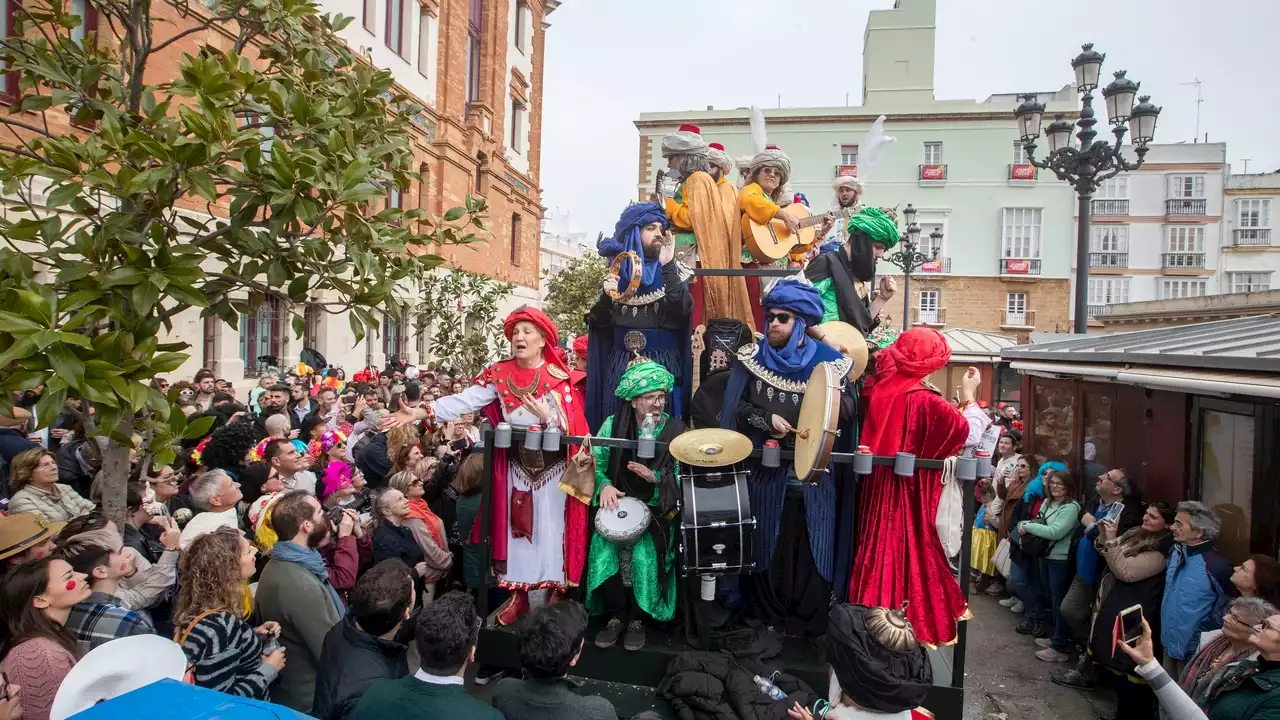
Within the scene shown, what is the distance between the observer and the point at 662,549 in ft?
14.5

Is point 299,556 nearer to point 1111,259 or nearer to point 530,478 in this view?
point 530,478

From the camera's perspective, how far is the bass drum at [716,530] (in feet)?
13.0

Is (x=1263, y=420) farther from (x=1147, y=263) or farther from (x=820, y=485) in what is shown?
(x=1147, y=263)

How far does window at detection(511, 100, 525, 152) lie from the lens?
27766mm

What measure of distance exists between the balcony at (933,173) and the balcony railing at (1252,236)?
14.3m

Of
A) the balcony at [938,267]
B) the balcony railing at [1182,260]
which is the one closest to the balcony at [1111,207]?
the balcony railing at [1182,260]

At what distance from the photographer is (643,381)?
4.39m

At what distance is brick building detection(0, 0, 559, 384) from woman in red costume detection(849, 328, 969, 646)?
850 centimetres

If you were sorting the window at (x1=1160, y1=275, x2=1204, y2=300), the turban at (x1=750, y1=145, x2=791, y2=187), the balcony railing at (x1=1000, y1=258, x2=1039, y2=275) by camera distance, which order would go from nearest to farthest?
the turban at (x1=750, y1=145, x2=791, y2=187)
the balcony railing at (x1=1000, y1=258, x2=1039, y2=275)
the window at (x1=1160, y1=275, x2=1204, y2=300)

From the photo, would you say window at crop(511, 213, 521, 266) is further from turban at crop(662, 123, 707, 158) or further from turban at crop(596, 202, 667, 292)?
turban at crop(596, 202, 667, 292)

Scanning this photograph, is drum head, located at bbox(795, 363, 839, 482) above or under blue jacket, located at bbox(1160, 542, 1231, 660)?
above

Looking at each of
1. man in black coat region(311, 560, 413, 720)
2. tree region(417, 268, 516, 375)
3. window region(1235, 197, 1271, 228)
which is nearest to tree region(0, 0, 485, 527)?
man in black coat region(311, 560, 413, 720)

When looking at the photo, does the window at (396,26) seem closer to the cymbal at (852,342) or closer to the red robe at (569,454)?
the red robe at (569,454)

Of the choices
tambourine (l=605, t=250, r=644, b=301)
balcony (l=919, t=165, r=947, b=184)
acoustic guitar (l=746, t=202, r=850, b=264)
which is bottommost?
tambourine (l=605, t=250, r=644, b=301)
